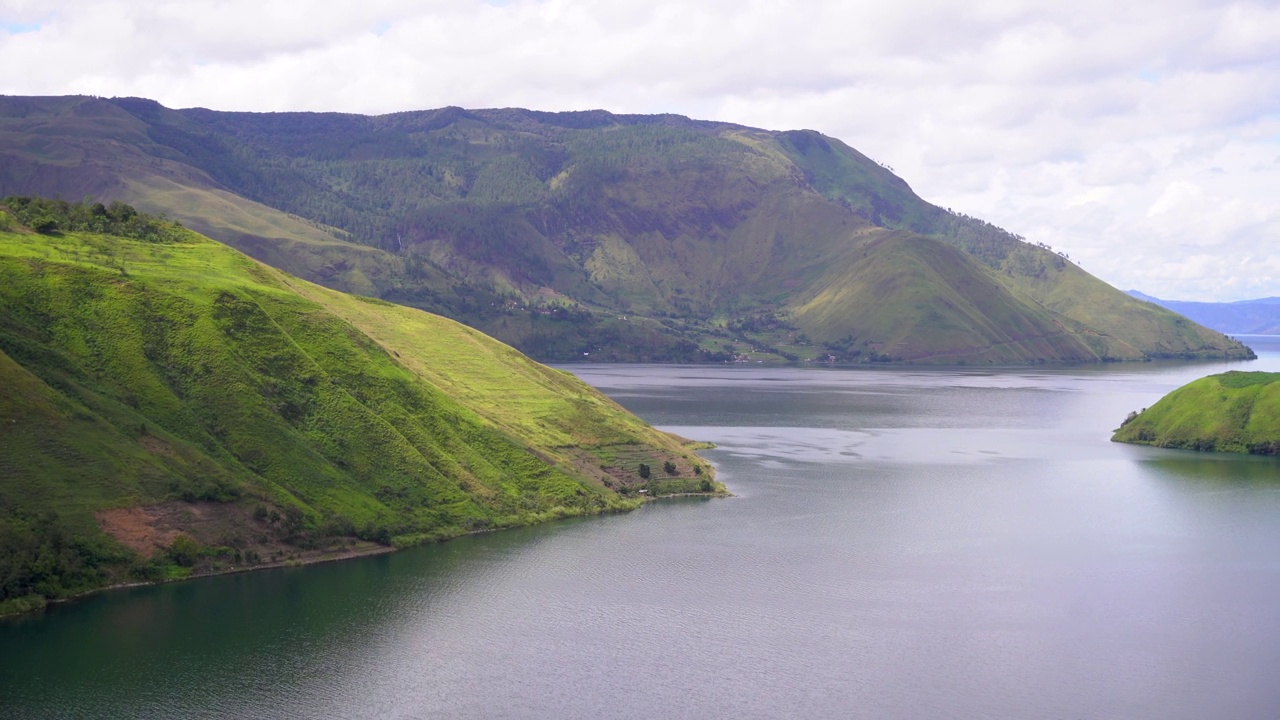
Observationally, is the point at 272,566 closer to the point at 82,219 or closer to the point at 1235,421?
the point at 82,219

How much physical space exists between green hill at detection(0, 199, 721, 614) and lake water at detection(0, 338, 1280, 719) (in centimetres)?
501

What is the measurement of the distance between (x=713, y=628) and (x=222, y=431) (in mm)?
52815

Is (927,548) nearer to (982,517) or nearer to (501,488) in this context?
(982,517)

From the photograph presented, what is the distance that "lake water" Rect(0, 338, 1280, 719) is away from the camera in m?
71.6

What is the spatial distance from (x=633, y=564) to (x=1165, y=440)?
131 m

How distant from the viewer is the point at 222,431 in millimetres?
109250

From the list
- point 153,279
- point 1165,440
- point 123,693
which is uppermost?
point 153,279

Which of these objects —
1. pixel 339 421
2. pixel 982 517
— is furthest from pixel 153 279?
pixel 982 517

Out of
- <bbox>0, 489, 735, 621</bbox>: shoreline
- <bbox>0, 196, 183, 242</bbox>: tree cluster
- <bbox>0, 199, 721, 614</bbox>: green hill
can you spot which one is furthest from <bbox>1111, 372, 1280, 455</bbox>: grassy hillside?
<bbox>0, 196, 183, 242</bbox>: tree cluster

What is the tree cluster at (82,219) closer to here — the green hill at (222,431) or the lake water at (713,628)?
the green hill at (222,431)

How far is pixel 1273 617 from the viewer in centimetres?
9212

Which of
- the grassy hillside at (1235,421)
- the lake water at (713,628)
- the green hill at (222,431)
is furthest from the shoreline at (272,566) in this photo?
the grassy hillside at (1235,421)

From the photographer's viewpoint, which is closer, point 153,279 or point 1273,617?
point 1273,617

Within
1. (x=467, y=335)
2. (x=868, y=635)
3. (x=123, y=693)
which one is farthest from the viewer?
(x=467, y=335)
